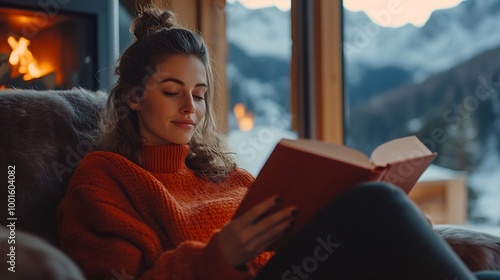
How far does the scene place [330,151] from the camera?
0.99 meters

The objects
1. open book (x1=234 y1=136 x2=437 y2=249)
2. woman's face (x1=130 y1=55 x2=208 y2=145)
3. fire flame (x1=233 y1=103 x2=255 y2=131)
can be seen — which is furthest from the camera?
fire flame (x1=233 y1=103 x2=255 y2=131)

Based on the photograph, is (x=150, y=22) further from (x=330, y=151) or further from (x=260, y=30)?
(x=260, y=30)

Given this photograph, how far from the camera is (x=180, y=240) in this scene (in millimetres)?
1275

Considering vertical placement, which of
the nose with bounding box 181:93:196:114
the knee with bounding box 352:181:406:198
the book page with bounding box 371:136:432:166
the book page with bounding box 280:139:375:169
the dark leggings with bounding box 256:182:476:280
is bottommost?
the dark leggings with bounding box 256:182:476:280

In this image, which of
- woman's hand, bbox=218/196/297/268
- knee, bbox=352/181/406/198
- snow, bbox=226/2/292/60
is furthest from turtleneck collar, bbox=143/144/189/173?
snow, bbox=226/2/292/60

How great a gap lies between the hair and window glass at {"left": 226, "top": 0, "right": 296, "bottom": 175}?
1792 millimetres

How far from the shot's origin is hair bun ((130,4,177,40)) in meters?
1.53

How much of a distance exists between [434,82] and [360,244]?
7.36ft

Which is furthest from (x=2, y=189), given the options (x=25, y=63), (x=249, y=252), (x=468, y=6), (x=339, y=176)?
(x=468, y=6)

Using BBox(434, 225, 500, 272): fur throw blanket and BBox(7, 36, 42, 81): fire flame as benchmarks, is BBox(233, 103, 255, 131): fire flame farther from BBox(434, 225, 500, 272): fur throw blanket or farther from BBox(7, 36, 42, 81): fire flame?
BBox(434, 225, 500, 272): fur throw blanket

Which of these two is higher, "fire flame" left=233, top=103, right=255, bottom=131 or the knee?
the knee

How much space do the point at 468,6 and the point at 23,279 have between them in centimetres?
277

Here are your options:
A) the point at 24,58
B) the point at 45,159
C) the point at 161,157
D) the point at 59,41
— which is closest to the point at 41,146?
the point at 45,159

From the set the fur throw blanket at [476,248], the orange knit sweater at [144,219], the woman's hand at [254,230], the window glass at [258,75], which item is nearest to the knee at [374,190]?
the woman's hand at [254,230]
